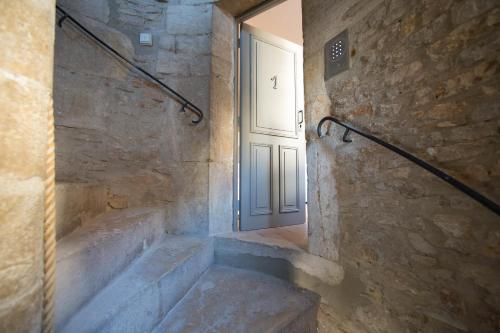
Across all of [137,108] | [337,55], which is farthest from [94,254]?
[337,55]

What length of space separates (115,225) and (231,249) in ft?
3.15

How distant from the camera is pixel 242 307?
1482 millimetres

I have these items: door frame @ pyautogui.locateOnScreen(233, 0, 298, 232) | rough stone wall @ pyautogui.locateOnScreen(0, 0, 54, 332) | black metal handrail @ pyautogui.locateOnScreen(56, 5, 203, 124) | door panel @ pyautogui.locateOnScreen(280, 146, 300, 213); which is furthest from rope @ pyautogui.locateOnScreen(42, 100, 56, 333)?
door panel @ pyautogui.locateOnScreen(280, 146, 300, 213)

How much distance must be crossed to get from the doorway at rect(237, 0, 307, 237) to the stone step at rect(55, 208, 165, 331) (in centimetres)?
109

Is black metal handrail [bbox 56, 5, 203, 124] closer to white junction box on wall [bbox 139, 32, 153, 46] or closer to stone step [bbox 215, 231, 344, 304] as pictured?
white junction box on wall [bbox 139, 32, 153, 46]

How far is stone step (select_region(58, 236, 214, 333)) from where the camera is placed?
100 centimetres

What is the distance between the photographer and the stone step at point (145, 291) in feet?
3.27

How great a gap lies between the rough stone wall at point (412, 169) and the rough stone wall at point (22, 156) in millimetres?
1447

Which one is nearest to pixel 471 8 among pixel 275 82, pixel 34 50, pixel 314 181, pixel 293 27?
pixel 314 181

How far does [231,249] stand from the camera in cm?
209

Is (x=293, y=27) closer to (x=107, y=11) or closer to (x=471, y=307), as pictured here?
(x=107, y=11)

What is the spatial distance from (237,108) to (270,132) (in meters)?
0.45

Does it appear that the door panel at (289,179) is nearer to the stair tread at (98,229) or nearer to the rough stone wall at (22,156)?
the stair tread at (98,229)

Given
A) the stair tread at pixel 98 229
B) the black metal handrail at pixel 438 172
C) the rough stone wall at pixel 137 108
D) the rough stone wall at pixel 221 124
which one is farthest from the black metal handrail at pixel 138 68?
the black metal handrail at pixel 438 172
